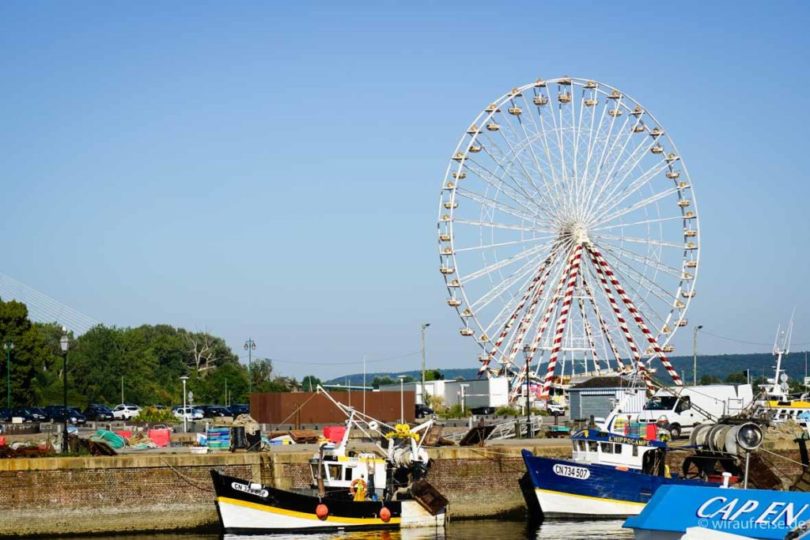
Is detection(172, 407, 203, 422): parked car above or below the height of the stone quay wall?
above

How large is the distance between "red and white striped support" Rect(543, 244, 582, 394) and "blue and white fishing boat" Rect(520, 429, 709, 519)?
33271 millimetres

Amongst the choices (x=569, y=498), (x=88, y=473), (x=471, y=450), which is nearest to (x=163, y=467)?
(x=88, y=473)

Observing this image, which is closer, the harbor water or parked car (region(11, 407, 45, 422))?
the harbor water

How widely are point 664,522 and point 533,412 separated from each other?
51082 mm

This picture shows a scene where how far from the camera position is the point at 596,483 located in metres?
46.6

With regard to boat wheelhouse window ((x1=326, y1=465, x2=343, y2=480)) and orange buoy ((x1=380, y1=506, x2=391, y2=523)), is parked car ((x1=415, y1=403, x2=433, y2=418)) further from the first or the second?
orange buoy ((x1=380, y1=506, x2=391, y2=523))

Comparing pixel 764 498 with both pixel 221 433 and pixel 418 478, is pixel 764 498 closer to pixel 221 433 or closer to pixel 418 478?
pixel 418 478

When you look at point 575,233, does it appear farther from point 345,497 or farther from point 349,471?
point 345,497

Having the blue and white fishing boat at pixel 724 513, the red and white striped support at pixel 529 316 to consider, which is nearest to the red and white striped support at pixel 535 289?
the red and white striped support at pixel 529 316

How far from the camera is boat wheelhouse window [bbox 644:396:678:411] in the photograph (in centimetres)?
6325

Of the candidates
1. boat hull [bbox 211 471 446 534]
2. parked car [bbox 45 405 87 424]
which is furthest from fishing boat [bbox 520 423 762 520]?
parked car [bbox 45 405 87 424]

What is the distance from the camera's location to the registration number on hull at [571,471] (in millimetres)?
46500

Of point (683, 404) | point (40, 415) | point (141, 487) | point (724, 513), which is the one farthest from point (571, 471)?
point (40, 415)

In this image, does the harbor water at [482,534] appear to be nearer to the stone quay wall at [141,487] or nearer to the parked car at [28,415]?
the stone quay wall at [141,487]
